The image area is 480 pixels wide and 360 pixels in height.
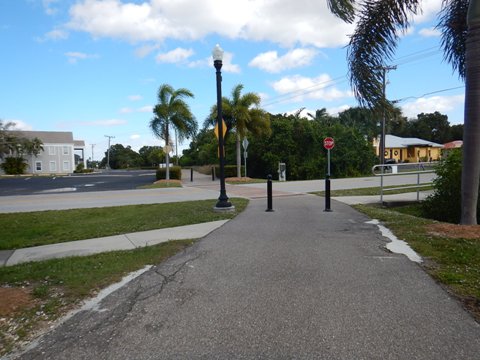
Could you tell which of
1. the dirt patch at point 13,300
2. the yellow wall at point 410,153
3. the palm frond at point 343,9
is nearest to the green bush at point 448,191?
the palm frond at point 343,9

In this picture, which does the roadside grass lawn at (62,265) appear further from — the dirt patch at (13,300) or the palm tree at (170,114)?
the palm tree at (170,114)

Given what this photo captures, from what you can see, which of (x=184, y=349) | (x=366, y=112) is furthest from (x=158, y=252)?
(x=366, y=112)

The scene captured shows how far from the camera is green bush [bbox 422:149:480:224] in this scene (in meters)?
10.6

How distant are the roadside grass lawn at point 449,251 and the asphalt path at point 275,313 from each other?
0.68ft

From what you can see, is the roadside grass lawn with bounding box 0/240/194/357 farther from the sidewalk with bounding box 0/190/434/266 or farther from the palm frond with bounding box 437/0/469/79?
the palm frond with bounding box 437/0/469/79

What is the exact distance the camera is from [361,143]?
35875mm

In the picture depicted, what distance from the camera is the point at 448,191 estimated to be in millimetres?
10781

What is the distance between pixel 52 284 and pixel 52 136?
260 feet

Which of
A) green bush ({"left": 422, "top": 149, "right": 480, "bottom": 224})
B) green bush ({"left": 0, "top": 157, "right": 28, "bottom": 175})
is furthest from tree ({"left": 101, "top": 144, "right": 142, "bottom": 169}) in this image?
green bush ({"left": 422, "top": 149, "right": 480, "bottom": 224})

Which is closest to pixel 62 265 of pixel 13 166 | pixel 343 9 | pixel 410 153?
pixel 343 9

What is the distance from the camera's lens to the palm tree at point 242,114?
2678 centimetres

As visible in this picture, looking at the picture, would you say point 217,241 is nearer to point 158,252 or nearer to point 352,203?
point 158,252

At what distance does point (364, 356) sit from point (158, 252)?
4.17 meters

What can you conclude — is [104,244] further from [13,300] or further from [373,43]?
[373,43]
